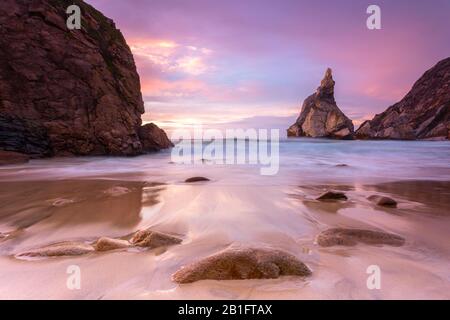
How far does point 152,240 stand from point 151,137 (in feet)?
53.0

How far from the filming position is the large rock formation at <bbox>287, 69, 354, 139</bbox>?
2126 inches

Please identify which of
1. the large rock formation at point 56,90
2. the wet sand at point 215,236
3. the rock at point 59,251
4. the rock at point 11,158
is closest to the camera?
the wet sand at point 215,236

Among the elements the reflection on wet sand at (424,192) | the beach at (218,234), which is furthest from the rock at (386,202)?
the reflection on wet sand at (424,192)

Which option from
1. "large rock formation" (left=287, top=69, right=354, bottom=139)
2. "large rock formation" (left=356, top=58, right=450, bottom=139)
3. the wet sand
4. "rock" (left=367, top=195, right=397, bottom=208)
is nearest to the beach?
the wet sand

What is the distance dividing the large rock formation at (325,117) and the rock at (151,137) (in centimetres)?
4023

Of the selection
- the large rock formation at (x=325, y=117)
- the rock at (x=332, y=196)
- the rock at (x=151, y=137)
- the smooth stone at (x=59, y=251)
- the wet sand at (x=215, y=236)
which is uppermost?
the large rock formation at (x=325, y=117)

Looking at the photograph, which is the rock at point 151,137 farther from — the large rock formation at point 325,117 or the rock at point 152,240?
the large rock formation at point 325,117

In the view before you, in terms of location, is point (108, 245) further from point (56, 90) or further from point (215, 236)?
point (56, 90)

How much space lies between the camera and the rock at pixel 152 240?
2926 mm

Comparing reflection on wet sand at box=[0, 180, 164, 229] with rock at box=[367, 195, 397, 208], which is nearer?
reflection on wet sand at box=[0, 180, 164, 229]

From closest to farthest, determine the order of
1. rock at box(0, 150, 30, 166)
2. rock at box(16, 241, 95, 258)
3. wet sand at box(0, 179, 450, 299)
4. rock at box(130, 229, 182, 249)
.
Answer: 1. wet sand at box(0, 179, 450, 299)
2. rock at box(16, 241, 95, 258)
3. rock at box(130, 229, 182, 249)
4. rock at box(0, 150, 30, 166)

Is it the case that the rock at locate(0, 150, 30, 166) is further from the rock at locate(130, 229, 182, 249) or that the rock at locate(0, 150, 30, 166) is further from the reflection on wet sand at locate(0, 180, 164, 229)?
the rock at locate(130, 229, 182, 249)

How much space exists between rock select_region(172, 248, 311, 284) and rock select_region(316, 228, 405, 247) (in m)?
0.79

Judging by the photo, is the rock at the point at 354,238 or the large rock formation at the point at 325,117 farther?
the large rock formation at the point at 325,117
